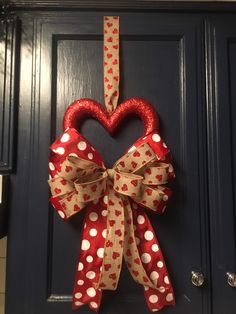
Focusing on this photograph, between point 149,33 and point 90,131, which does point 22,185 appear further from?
point 149,33

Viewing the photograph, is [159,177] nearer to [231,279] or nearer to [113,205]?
[113,205]

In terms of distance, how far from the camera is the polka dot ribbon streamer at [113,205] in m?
0.63

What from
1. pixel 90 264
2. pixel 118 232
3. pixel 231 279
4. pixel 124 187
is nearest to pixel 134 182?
pixel 124 187

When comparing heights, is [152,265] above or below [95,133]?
below

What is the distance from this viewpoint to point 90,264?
2.15ft

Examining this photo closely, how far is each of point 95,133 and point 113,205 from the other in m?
0.19

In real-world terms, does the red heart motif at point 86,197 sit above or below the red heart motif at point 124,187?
below

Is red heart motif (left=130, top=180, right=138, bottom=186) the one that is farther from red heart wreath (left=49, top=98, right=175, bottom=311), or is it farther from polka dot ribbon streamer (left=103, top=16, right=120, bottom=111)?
polka dot ribbon streamer (left=103, top=16, right=120, bottom=111)

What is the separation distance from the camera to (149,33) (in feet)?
2.38

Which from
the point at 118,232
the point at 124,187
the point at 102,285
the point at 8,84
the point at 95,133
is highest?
the point at 8,84

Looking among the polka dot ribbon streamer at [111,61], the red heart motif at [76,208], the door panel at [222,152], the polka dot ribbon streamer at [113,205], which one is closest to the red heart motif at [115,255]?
the polka dot ribbon streamer at [113,205]

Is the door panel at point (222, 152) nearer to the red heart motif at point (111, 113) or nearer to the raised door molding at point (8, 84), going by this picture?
the red heart motif at point (111, 113)

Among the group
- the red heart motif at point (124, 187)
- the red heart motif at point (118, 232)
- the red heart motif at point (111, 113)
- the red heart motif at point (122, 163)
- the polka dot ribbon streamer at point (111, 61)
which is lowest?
the red heart motif at point (118, 232)

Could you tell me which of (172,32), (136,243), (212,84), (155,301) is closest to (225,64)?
(212,84)
